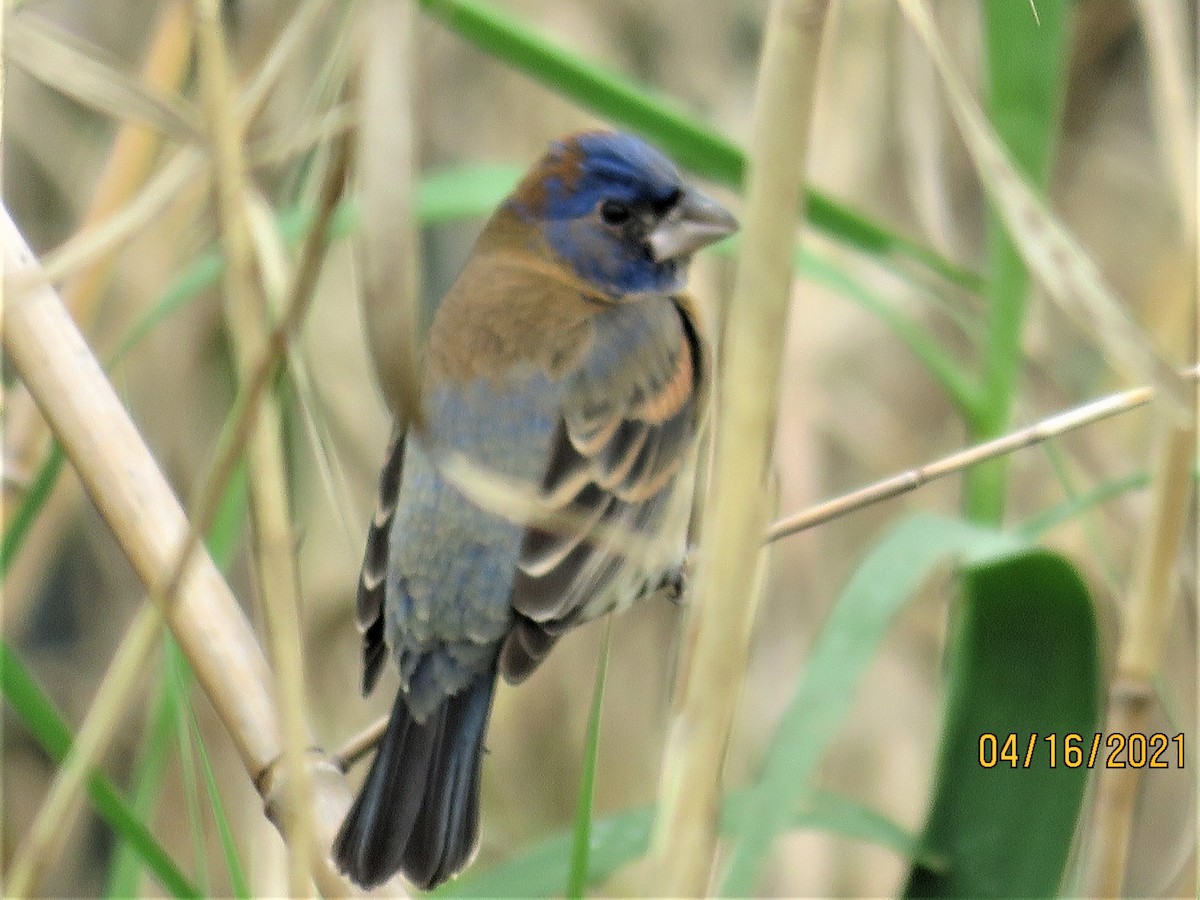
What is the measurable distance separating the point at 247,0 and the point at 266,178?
1.41 ft

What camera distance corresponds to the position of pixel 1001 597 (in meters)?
1.86

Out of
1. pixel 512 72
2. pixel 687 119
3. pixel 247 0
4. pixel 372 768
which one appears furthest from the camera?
pixel 512 72

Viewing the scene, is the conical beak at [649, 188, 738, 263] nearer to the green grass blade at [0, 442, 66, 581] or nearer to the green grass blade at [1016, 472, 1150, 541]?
the green grass blade at [1016, 472, 1150, 541]

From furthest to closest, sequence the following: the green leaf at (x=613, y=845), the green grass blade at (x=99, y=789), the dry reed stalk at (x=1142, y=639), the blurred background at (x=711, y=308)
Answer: the blurred background at (x=711, y=308)
the green leaf at (x=613, y=845)
the green grass blade at (x=99, y=789)
the dry reed stalk at (x=1142, y=639)

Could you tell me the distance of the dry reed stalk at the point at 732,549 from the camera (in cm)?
119

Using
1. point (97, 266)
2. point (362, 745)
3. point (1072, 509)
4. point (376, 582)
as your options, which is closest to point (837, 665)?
point (1072, 509)

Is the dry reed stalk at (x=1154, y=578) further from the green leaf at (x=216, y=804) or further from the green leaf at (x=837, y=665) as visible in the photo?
the green leaf at (x=216, y=804)

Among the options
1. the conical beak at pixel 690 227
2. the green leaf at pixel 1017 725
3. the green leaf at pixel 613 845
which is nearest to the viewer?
the green leaf at pixel 1017 725

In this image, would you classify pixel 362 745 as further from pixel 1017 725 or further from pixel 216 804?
pixel 1017 725

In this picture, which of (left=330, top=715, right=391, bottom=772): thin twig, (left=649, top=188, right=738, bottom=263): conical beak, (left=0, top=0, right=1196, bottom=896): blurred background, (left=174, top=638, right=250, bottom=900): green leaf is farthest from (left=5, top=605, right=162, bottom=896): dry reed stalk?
(left=0, top=0, right=1196, bottom=896): blurred background

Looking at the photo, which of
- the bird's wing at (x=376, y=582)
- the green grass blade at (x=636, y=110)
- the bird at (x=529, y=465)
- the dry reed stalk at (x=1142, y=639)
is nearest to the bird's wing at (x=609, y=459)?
the bird at (x=529, y=465)

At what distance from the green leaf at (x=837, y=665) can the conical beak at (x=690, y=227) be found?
887 mm

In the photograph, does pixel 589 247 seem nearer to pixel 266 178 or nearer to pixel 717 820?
pixel 266 178

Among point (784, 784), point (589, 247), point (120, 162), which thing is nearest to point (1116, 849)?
point (784, 784)
